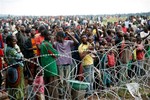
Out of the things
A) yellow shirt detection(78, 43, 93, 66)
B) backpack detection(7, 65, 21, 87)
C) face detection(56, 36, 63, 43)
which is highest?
face detection(56, 36, 63, 43)

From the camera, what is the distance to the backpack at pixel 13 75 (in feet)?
22.7

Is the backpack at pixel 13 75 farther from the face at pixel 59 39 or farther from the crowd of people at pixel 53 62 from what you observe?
the face at pixel 59 39

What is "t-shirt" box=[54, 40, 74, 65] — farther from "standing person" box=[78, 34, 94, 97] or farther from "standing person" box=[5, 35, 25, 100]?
"standing person" box=[5, 35, 25, 100]

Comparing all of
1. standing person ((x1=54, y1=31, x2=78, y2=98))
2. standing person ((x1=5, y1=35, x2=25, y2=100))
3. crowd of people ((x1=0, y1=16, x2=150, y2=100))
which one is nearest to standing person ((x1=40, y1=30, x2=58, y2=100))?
crowd of people ((x1=0, y1=16, x2=150, y2=100))

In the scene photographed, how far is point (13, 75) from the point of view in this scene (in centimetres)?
692

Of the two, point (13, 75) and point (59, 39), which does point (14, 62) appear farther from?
point (59, 39)

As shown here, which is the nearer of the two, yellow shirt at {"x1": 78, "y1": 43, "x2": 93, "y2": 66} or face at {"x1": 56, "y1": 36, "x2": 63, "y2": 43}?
face at {"x1": 56, "y1": 36, "x2": 63, "y2": 43}

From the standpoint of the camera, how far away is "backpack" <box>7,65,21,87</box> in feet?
22.7

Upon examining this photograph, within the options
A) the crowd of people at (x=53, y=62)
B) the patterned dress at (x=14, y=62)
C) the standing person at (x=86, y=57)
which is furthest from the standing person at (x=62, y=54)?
the patterned dress at (x=14, y=62)

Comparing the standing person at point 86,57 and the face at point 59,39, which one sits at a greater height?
the face at point 59,39

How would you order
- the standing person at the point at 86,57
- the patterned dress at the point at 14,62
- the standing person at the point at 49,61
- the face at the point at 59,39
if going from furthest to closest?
the standing person at the point at 86,57 → the face at the point at 59,39 → the standing person at the point at 49,61 → the patterned dress at the point at 14,62

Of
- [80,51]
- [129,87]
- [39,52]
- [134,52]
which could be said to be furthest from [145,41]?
[129,87]

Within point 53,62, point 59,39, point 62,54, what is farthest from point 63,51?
point 53,62

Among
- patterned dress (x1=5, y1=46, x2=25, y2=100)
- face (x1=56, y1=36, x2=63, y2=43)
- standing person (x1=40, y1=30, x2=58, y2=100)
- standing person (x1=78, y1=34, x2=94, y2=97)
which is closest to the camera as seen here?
patterned dress (x1=5, y1=46, x2=25, y2=100)
